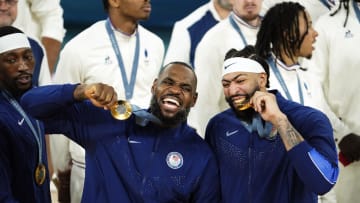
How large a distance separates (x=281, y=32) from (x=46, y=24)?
1.63 meters

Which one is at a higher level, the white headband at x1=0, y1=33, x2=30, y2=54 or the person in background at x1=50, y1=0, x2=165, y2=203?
the white headband at x1=0, y1=33, x2=30, y2=54

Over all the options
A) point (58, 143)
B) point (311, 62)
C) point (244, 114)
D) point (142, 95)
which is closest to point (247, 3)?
point (311, 62)

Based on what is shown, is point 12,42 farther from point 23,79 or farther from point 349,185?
point 349,185

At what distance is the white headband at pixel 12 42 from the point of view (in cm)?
376

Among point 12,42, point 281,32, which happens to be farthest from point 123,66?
point 12,42

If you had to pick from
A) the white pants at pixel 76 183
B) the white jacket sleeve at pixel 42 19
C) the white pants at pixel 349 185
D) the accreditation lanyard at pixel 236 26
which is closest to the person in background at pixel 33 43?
the white jacket sleeve at pixel 42 19

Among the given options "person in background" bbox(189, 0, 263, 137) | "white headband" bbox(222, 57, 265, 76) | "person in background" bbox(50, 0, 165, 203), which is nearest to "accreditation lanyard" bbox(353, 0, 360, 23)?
"person in background" bbox(189, 0, 263, 137)

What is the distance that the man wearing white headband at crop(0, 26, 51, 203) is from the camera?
3502mm

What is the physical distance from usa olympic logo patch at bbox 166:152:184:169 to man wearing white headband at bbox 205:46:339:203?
5.8 inches

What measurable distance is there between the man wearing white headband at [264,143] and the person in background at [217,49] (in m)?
1.33

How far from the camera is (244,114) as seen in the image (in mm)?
3447

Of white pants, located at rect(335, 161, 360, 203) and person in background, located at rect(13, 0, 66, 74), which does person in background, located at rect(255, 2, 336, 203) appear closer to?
white pants, located at rect(335, 161, 360, 203)

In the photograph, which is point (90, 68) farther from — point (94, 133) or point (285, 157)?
point (285, 157)

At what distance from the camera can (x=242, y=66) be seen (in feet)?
11.5
